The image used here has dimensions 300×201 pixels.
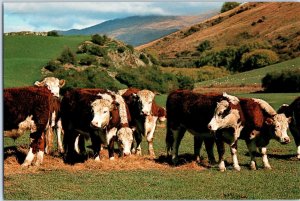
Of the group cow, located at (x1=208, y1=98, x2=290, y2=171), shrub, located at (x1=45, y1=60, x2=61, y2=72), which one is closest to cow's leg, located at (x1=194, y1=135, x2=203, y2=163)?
cow, located at (x1=208, y1=98, x2=290, y2=171)

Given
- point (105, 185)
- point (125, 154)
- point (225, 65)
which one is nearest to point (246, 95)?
point (225, 65)

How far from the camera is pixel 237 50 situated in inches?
567

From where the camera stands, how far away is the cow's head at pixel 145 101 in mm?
13852

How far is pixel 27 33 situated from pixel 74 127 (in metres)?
2.03

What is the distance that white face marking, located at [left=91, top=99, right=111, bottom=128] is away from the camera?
12188 millimetres

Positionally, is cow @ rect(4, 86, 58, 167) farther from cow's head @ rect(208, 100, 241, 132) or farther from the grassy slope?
cow's head @ rect(208, 100, 241, 132)

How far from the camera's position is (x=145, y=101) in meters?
13.9

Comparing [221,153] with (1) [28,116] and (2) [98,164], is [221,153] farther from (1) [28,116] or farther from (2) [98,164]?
(1) [28,116]

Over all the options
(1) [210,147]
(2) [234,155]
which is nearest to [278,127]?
(2) [234,155]

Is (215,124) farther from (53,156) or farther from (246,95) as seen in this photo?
(53,156)

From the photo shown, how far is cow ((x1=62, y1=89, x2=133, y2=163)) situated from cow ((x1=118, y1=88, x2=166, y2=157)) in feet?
2.30

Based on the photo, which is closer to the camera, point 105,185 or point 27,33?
point 105,185

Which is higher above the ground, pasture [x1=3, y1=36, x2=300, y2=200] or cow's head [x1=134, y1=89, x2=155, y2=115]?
cow's head [x1=134, y1=89, x2=155, y2=115]

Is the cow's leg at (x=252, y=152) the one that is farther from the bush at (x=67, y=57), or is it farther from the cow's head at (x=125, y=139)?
the bush at (x=67, y=57)
